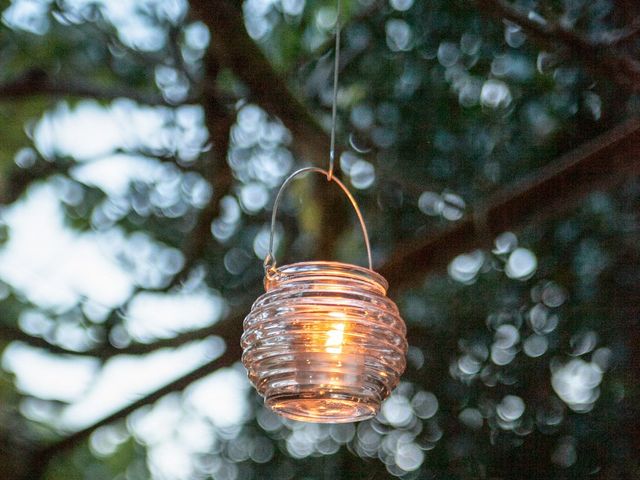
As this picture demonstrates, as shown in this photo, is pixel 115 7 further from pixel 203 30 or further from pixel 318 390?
pixel 318 390

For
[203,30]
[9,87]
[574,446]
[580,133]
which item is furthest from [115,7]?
[574,446]

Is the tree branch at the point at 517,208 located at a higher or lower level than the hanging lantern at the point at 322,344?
lower

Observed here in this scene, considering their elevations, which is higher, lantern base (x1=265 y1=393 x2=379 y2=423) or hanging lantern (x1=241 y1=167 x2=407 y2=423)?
hanging lantern (x1=241 y1=167 x2=407 y2=423)

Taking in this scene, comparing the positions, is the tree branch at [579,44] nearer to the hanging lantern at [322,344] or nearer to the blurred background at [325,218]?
the blurred background at [325,218]

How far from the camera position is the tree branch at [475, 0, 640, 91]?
2.16 metres

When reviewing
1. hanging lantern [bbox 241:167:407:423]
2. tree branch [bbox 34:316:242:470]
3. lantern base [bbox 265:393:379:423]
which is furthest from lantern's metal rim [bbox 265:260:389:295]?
tree branch [bbox 34:316:242:470]

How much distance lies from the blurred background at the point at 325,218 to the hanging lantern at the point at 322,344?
989mm

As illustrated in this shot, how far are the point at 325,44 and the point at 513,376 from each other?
1.06 metres

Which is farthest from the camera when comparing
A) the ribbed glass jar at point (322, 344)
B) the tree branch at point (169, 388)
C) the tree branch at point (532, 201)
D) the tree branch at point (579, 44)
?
the tree branch at point (169, 388)

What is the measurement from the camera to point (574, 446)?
8.36ft

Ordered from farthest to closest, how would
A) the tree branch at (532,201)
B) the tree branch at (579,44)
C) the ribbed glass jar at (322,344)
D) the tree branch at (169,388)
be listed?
the tree branch at (169,388) < the tree branch at (579,44) < the tree branch at (532,201) < the ribbed glass jar at (322,344)

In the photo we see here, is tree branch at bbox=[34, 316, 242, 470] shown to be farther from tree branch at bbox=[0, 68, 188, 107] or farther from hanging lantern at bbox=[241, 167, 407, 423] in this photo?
hanging lantern at bbox=[241, 167, 407, 423]

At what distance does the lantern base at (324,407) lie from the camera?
1.22 metres

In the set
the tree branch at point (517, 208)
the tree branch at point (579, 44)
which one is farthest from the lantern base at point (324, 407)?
the tree branch at point (579, 44)
